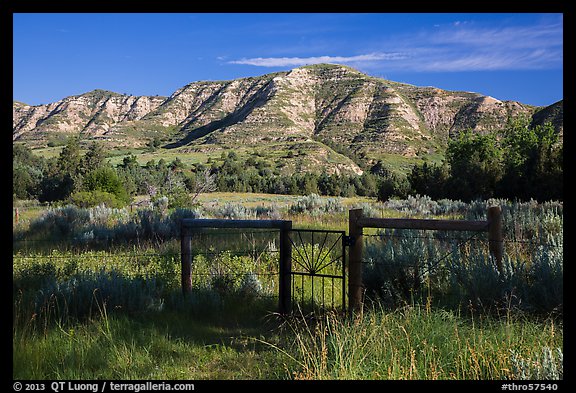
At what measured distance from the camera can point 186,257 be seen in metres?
6.12

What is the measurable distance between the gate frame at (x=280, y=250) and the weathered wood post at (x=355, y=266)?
31.7 inches

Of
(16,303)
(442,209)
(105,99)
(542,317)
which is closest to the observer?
(542,317)

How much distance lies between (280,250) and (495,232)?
2744mm

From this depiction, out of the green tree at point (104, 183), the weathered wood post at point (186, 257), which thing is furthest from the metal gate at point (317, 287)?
the green tree at point (104, 183)

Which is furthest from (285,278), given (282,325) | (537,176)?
(537,176)

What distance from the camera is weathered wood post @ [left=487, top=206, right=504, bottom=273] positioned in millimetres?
5383

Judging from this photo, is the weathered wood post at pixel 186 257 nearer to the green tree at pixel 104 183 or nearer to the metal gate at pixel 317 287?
the metal gate at pixel 317 287

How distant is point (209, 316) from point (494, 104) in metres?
137

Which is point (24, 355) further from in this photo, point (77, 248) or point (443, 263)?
point (77, 248)

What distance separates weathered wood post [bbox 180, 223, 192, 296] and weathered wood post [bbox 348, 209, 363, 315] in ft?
7.54

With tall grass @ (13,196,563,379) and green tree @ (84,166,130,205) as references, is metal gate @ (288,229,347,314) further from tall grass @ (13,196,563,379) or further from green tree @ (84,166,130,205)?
green tree @ (84,166,130,205)

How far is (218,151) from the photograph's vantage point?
3979 inches

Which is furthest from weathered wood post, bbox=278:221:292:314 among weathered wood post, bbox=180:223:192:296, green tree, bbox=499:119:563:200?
green tree, bbox=499:119:563:200
